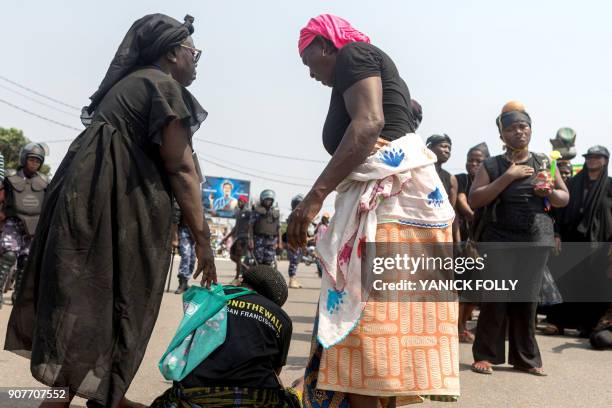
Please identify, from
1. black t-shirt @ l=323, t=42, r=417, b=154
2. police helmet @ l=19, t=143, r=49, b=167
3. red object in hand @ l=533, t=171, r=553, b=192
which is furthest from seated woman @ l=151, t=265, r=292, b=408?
police helmet @ l=19, t=143, r=49, b=167

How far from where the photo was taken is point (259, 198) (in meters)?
15.1

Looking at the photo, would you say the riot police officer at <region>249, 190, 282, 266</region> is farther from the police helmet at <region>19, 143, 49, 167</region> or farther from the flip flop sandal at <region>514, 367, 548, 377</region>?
the flip flop sandal at <region>514, 367, 548, 377</region>

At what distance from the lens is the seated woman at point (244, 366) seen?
317cm

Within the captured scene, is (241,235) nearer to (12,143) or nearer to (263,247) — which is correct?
(263,247)

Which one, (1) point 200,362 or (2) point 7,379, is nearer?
(1) point 200,362

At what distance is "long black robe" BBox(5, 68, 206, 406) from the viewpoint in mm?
3006

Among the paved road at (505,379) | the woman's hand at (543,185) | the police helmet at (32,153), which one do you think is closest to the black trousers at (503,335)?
the paved road at (505,379)

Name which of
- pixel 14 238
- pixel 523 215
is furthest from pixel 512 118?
pixel 14 238

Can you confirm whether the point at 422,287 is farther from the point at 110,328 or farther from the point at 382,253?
the point at 110,328

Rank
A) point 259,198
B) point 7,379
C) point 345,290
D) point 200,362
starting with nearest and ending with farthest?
point 345,290 < point 200,362 < point 7,379 < point 259,198

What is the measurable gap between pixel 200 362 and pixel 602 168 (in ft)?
22.5

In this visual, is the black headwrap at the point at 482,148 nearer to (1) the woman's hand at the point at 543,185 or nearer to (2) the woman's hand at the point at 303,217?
(1) the woman's hand at the point at 543,185

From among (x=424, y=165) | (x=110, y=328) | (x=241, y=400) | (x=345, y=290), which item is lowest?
(x=241, y=400)

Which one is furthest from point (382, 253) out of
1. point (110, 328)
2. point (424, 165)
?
point (110, 328)
